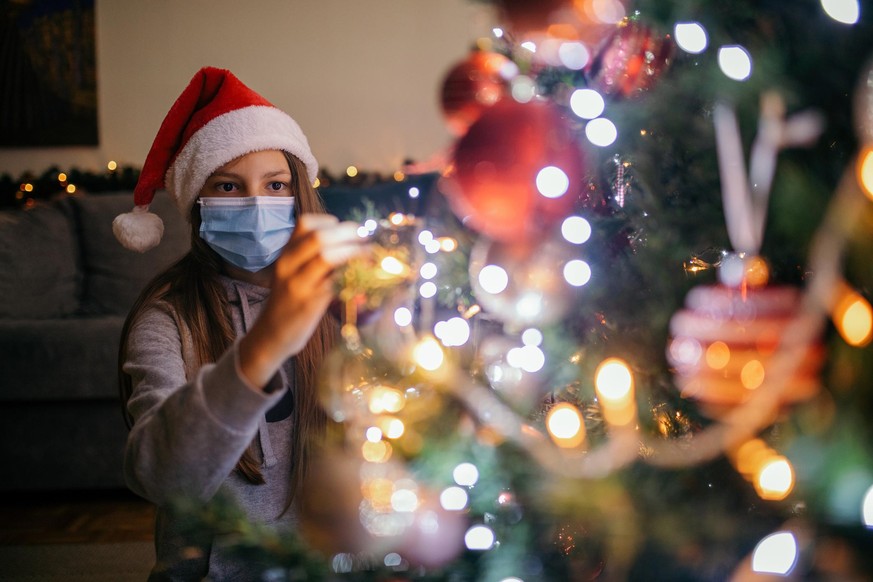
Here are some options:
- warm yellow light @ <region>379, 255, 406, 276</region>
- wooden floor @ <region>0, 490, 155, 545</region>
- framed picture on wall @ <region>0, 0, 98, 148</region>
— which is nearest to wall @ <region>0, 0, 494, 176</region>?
framed picture on wall @ <region>0, 0, 98, 148</region>

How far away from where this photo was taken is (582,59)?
0.65m

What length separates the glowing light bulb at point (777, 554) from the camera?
420mm

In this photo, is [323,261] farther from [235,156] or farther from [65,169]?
[65,169]

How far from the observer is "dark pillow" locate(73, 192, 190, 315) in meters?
2.64

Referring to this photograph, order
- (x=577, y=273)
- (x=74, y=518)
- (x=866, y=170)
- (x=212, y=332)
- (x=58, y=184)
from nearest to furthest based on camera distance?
(x=866, y=170), (x=577, y=273), (x=212, y=332), (x=74, y=518), (x=58, y=184)

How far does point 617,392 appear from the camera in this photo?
19.3 inches

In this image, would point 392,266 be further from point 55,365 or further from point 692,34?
point 55,365

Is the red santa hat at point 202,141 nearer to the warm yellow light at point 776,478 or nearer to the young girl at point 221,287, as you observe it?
the young girl at point 221,287

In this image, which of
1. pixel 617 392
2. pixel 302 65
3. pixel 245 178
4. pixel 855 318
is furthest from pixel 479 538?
pixel 302 65

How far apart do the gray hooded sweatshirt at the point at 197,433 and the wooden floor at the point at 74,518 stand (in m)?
1.22

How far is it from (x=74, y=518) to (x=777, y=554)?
2.20 m

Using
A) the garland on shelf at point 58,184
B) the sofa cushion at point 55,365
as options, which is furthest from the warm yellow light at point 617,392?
the garland on shelf at point 58,184

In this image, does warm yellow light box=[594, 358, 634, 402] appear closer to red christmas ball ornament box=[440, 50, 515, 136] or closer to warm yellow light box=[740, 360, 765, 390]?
warm yellow light box=[740, 360, 765, 390]

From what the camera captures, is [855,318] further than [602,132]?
No
